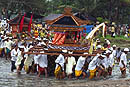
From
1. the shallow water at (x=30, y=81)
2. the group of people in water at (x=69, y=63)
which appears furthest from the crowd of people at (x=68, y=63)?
the shallow water at (x=30, y=81)

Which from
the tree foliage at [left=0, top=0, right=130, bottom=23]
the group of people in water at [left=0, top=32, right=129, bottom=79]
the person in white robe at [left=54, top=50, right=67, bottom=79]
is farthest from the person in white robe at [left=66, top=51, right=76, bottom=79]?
the tree foliage at [left=0, top=0, right=130, bottom=23]

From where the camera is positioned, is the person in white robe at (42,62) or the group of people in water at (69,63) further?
the person in white robe at (42,62)

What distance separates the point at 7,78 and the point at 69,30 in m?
3.27

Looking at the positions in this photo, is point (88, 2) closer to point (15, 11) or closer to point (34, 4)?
point (34, 4)

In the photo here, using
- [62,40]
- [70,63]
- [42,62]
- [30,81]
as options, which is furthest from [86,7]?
[30,81]

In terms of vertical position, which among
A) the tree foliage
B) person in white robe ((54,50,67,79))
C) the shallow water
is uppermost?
the tree foliage

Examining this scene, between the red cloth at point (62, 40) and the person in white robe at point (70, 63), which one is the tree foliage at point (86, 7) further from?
the person in white robe at point (70, 63)

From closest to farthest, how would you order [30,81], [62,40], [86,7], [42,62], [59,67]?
[30,81]
[59,67]
[42,62]
[62,40]
[86,7]

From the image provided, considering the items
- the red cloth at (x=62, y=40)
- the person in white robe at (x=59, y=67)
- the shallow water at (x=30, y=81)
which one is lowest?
the shallow water at (x=30, y=81)

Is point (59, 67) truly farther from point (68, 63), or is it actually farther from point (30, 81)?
point (30, 81)

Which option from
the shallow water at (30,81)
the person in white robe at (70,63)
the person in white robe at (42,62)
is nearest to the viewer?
the shallow water at (30,81)

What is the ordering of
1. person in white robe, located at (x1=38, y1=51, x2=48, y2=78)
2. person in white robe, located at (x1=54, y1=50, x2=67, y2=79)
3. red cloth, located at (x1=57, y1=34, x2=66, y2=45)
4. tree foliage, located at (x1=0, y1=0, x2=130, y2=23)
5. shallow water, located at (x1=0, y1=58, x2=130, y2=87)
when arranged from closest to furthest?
shallow water, located at (x1=0, y1=58, x2=130, y2=87), person in white robe, located at (x1=54, y1=50, x2=67, y2=79), person in white robe, located at (x1=38, y1=51, x2=48, y2=78), red cloth, located at (x1=57, y1=34, x2=66, y2=45), tree foliage, located at (x1=0, y1=0, x2=130, y2=23)

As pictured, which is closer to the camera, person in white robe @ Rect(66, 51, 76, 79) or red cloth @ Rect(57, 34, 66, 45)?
person in white robe @ Rect(66, 51, 76, 79)

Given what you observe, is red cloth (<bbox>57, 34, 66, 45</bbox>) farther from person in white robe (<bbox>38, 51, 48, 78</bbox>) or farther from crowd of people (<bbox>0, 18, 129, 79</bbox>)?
person in white robe (<bbox>38, 51, 48, 78</bbox>)
